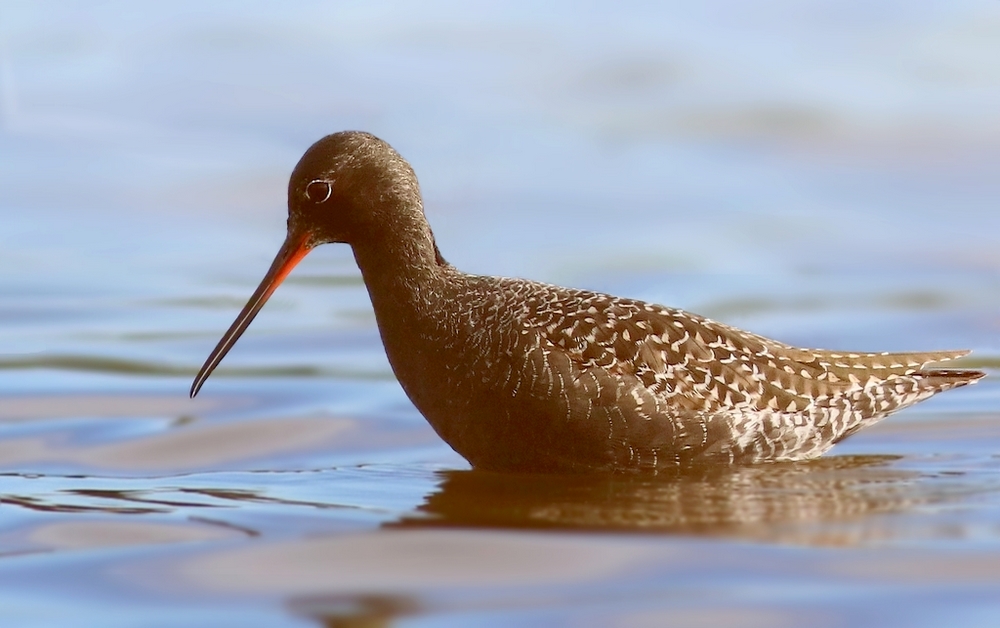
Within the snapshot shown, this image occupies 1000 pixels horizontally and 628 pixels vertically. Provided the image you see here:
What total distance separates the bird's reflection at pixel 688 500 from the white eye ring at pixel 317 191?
195 centimetres

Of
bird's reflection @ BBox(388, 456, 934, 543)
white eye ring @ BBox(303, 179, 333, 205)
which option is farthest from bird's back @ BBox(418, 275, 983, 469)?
white eye ring @ BBox(303, 179, 333, 205)

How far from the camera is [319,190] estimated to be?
10617 millimetres

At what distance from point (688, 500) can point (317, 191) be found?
3151 millimetres

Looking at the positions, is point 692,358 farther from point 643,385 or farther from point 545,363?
point 545,363

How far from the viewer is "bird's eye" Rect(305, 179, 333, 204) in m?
10.6

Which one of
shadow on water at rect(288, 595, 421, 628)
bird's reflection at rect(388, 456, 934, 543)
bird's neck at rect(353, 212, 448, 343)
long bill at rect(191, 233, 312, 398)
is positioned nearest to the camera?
shadow on water at rect(288, 595, 421, 628)

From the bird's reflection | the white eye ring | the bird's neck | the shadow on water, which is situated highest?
the white eye ring

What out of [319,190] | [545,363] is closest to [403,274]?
[319,190]

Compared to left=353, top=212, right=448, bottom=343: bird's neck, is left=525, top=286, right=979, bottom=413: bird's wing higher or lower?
lower

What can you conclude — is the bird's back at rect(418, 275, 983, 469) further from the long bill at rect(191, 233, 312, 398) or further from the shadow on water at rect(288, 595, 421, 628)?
the shadow on water at rect(288, 595, 421, 628)

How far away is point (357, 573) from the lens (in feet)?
26.6

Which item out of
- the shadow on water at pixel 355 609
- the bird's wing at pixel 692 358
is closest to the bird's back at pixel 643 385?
the bird's wing at pixel 692 358

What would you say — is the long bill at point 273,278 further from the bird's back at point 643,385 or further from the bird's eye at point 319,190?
the bird's back at point 643,385

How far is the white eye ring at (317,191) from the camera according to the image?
10.6 m
